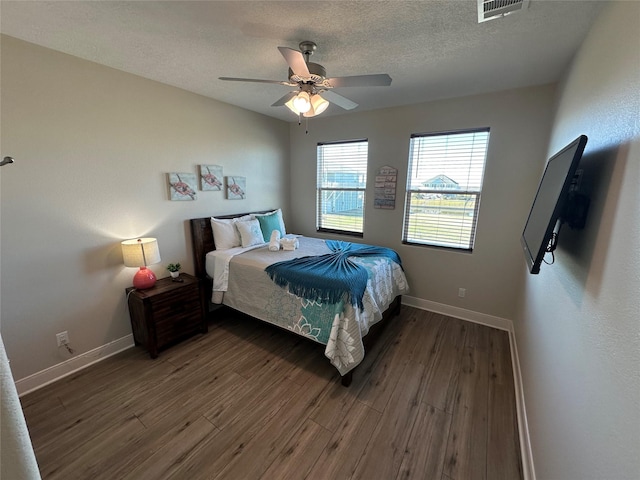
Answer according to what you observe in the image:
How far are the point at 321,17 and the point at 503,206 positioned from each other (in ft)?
8.33

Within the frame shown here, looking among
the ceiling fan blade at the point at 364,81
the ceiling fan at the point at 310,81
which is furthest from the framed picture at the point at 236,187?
the ceiling fan blade at the point at 364,81

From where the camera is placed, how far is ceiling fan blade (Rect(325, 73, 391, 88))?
5.66 ft

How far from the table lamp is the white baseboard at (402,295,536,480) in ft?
9.78

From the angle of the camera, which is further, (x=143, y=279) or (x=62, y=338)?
(x=143, y=279)

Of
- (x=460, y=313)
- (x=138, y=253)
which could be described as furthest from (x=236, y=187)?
(x=460, y=313)

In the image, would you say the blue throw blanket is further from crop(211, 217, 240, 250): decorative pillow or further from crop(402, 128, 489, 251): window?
crop(402, 128, 489, 251): window

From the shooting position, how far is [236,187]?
343cm

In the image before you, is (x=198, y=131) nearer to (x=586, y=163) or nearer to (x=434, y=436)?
(x=586, y=163)

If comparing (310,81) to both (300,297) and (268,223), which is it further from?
(268,223)

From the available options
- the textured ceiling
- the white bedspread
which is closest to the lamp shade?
the white bedspread

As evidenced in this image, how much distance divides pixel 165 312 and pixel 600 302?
9.60 feet

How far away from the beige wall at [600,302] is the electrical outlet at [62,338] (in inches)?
131

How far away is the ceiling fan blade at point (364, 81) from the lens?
173 centimetres

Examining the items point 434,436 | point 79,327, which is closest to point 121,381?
point 79,327
